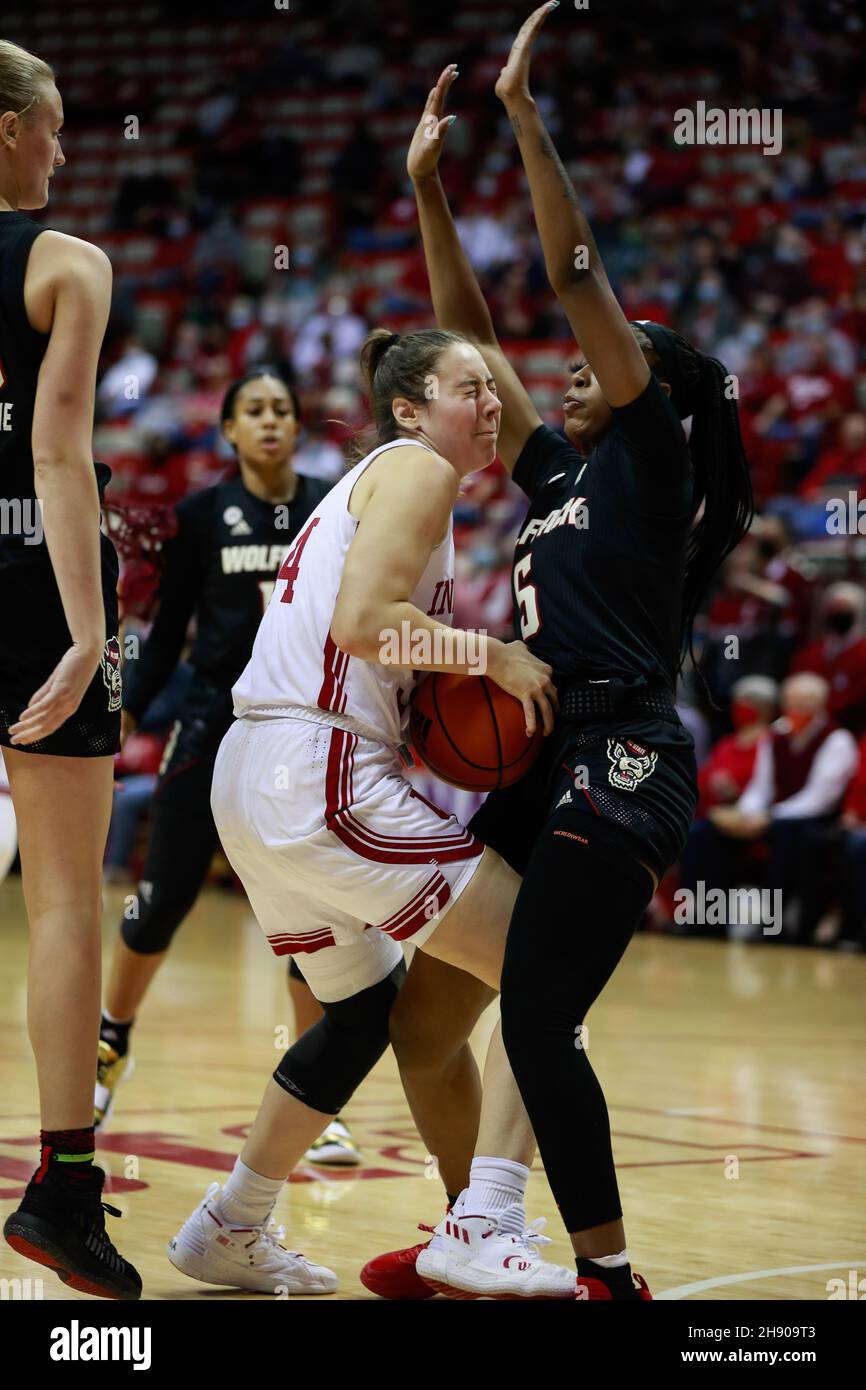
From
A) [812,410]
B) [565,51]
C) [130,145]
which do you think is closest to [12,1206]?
[812,410]

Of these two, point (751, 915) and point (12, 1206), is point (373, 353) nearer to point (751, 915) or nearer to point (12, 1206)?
point (12, 1206)

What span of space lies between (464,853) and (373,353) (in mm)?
1070

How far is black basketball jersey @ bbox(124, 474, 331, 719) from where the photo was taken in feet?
18.1

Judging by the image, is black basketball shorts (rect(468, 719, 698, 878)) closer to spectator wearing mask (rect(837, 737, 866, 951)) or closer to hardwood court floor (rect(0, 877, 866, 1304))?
hardwood court floor (rect(0, 877, 866, 1304))

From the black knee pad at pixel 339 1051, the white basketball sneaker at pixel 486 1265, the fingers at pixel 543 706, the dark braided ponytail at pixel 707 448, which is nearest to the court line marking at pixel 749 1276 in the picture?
the white basketball sneaker at pixel 486 1265

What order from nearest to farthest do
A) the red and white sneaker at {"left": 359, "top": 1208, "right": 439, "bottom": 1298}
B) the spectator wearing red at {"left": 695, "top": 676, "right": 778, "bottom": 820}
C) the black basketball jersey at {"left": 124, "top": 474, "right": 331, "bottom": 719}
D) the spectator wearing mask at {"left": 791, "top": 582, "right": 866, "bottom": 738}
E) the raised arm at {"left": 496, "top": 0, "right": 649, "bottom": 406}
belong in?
1. the raised arm at {"left": 496, "top": 0, "right": 649, "bottom": 406}
2. the red and white sneaker at {"left": 359, "top": 1208, "right": 439, "bottom": 1298}
3. the black basketball jersey at {"left": 124, "top": 474, "right": 331, "bottom": 719}
4. the spectator wearing mask at {"left": 791, "top": 582, "right": 866, "bottom": 738}
5. the spectator wearing red at {"left": 695, "top": 676, "right": 778, "bottom": 820}

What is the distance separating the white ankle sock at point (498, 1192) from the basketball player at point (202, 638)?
193 centimetres

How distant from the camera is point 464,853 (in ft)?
10.9

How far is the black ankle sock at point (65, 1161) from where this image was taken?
3.20 m

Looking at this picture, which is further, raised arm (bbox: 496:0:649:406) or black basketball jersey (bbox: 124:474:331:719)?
black basketball jersey (bbox: 124:474:331:719)

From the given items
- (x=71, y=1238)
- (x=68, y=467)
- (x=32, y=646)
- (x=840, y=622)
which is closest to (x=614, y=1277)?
(x=71, y=1238)

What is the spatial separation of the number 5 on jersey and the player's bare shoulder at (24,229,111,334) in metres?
0.95

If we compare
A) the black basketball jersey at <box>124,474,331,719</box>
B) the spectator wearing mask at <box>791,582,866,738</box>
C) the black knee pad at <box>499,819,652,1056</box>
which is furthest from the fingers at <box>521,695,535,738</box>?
the spectator wearing mask at <box>791,582,866,738</box>

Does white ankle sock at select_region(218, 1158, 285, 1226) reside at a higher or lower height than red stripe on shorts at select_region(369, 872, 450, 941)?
lower
